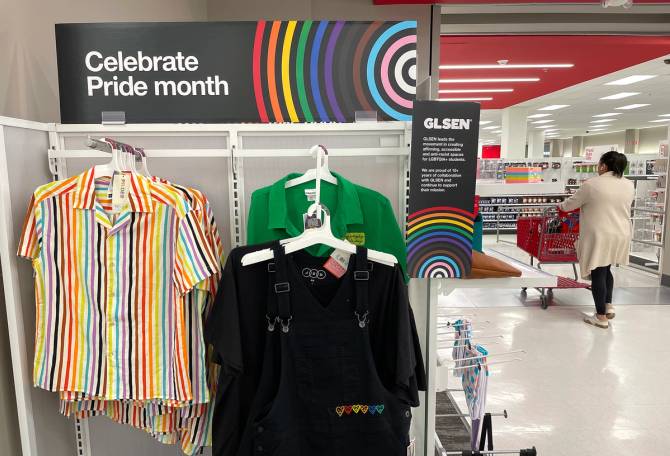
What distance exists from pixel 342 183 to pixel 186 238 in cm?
57

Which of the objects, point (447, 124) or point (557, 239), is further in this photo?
point (557, 239)

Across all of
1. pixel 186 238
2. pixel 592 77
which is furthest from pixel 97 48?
pixel 592 77

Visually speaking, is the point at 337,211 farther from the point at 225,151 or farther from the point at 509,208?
the point at 509,208

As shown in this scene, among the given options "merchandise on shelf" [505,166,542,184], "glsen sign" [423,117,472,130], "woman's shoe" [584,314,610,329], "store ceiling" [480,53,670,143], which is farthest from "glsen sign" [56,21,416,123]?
"store ceiling" [480,53,670,143]

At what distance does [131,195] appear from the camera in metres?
1.49

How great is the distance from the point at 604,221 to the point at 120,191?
16.6ft

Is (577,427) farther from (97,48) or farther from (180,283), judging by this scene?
(97,48)

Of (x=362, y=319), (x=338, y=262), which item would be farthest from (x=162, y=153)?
(x=362, y=319)

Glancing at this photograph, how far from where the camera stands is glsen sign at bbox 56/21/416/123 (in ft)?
5.79

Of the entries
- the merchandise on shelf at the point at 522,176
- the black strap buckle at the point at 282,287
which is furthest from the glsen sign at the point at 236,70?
the merchandise on shelf at the point at 522,176

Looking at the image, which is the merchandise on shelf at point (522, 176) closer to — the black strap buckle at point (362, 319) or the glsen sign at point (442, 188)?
the glsen sign at point (442, 188)

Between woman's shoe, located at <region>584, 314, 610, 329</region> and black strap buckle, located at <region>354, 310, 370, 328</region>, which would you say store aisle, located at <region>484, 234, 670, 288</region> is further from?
black strap buckle, located at <region>354, 310, 370, 328</region>

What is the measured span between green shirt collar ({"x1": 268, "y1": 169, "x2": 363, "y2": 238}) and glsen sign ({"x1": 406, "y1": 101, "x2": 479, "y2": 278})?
20 centimetres

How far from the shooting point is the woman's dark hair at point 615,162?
4.86m
